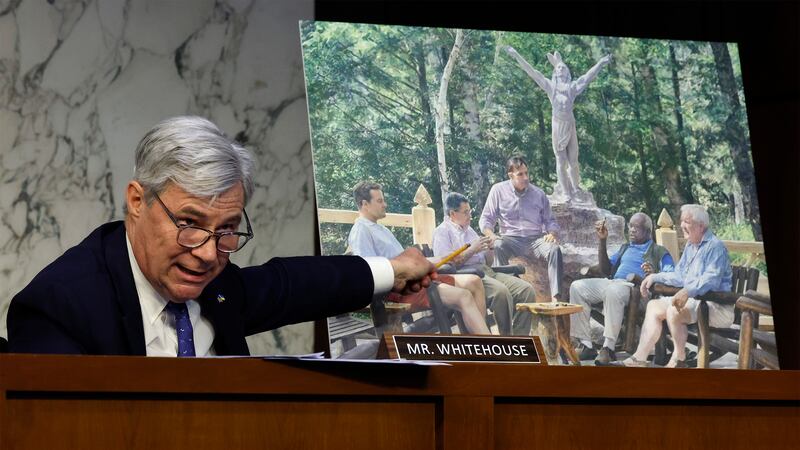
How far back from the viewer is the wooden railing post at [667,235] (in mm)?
2926

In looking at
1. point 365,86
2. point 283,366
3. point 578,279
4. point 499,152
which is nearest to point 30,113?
point 365,86

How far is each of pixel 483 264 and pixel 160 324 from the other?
1.02m

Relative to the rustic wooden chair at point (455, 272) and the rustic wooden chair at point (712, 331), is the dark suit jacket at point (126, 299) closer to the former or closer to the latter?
the rustic wooden chair at point (455, 272)

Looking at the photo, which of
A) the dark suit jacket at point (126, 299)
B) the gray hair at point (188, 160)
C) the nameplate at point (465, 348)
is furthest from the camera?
the nameplate at point (465, 348)

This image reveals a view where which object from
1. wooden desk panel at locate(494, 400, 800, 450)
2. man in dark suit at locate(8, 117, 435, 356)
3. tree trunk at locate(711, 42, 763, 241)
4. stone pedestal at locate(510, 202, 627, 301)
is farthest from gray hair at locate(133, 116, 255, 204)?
tree trunk at locate(711, 42, 763, 241)

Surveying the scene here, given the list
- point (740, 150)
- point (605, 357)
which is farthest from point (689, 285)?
point (740, 150)

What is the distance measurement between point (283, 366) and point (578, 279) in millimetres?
1451

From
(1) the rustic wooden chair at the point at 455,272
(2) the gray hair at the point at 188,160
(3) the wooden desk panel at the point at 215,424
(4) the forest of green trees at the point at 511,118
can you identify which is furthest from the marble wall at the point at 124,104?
(3) the wooden desk panel at the point at 215,424

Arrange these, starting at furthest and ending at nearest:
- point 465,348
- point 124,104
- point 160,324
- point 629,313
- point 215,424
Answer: point 124,104 < point 629,313 < point 465,348 < point 160,324 < point 215,424

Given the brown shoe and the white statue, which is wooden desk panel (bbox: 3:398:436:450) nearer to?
the brown shoe

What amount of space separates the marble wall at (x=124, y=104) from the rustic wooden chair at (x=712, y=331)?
1166mm

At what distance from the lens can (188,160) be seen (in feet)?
6.45

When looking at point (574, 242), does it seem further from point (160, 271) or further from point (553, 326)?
point (160, 271)

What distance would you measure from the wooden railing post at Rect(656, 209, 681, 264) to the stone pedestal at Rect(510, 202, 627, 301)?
97 mm
